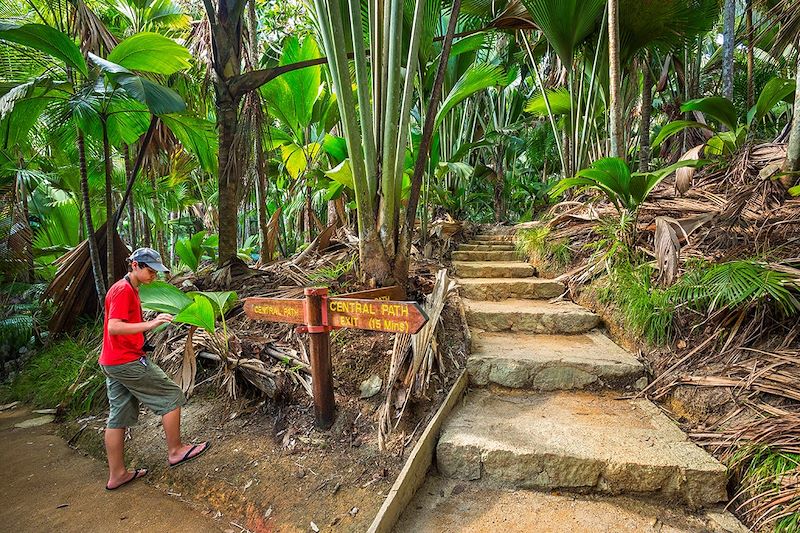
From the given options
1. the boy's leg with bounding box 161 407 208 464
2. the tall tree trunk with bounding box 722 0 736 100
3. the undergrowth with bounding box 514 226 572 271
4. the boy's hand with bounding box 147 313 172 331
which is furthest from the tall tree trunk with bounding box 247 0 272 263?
the tall tree trunk with bounding box 722 0 736 100

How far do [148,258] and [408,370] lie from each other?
159 cm

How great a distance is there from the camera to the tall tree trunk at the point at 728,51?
439 cm

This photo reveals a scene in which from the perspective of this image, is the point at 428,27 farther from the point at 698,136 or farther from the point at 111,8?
the point at 111,8

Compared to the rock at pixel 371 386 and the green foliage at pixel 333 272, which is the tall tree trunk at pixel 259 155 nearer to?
the green foliage at pixel 333 272

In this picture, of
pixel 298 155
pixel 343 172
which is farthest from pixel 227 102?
pixel 343 172

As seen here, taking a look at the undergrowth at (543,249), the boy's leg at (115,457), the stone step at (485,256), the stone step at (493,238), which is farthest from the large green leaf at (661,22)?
the boy's leg at (115,457)

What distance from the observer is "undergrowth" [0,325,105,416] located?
3.02 m

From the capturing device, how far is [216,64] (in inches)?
127

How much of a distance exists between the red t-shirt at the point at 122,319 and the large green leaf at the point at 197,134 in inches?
75.6

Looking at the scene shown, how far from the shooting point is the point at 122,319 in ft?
7.07

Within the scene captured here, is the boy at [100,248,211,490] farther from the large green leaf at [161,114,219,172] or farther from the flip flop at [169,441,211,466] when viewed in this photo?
the large green leaf at [161,114,219,172]

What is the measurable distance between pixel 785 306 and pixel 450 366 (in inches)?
60.4

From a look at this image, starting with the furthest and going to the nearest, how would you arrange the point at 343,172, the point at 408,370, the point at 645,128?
the point at 645,128 < the point at 343,172 < the point at 408,370

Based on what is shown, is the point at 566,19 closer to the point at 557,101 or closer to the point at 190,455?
the point at 557,101
